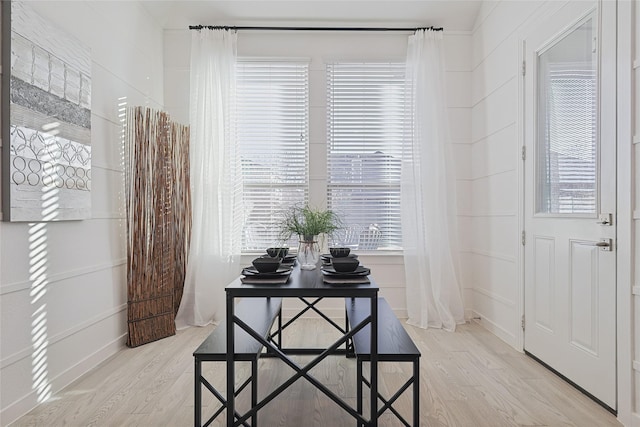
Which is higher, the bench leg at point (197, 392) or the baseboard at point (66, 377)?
the bench leg at point (197, 392)

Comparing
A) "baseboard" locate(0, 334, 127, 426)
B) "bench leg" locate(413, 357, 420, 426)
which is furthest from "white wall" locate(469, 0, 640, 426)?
"baseboard" locate(0, 334, 127, 426)

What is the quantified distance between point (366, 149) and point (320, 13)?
52.8 inches

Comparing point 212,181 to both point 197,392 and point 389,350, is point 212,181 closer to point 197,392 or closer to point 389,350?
point 197,392

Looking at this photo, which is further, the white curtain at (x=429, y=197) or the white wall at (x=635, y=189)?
the white curtain at (x=429, y=197)

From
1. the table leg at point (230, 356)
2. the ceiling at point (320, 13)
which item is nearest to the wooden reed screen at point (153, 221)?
the ceiling at point (320, 13)

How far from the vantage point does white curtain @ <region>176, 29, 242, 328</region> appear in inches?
147

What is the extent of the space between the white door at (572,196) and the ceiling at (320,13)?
3.61ft

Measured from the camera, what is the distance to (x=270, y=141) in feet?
13.1

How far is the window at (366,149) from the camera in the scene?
13.2ft

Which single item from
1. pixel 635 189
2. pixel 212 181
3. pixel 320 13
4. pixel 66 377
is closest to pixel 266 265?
pixel 66 377

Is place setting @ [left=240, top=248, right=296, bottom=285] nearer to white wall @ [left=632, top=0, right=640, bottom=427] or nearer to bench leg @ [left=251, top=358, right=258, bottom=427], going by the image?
bench leg @ [left=251, top=358, right=258, bottom=427]

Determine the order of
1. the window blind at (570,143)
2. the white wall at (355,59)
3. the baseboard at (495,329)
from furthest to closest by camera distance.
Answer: the white wall at (355,59) < the baseboard at (495,329) < the window blind at (570,143)

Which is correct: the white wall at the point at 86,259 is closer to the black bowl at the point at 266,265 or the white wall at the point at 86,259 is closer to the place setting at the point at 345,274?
the black bowl at the point at 266,265

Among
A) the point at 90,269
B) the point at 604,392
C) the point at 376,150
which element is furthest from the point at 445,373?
the point at 90,269
